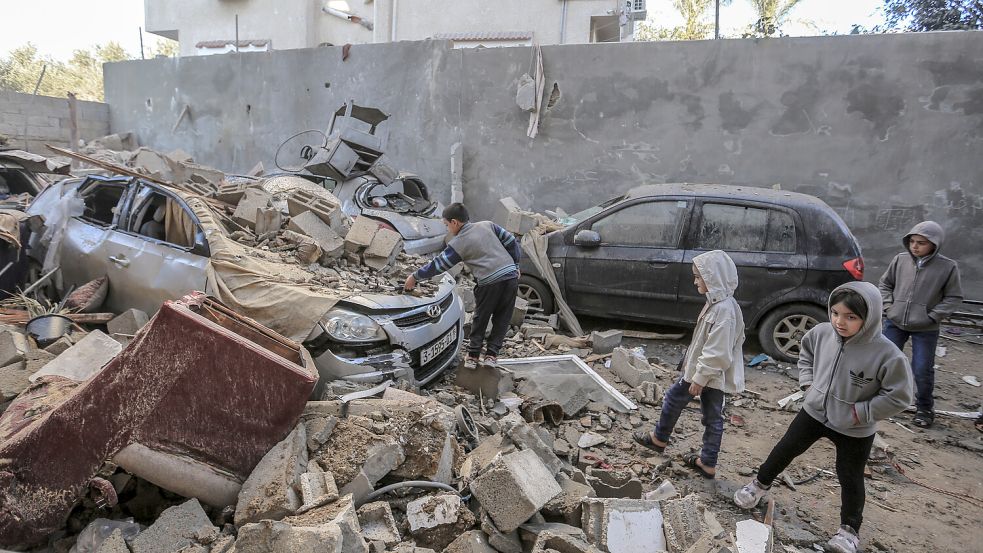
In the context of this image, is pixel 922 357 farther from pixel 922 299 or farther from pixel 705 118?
pixel 705 118

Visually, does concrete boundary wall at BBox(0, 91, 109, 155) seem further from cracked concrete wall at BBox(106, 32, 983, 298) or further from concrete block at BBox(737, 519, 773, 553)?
concrete block at BBox(737, 519, 773, 553)

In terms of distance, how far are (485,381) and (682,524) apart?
7.15 feet

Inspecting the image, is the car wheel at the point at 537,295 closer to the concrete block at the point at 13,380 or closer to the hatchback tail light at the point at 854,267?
the hatchback tail light at the point at 854,267

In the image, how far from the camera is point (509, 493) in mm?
2523

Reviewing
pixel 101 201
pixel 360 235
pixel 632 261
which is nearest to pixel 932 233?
pixel 632 261

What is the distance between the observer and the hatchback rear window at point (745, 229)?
5.75m

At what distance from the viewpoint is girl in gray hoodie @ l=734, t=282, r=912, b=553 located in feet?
9.04

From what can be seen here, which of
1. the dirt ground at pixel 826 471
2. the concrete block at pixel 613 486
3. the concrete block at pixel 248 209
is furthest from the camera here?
the concrete block at pixel 248 209

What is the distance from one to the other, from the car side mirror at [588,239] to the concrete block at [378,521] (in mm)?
4244

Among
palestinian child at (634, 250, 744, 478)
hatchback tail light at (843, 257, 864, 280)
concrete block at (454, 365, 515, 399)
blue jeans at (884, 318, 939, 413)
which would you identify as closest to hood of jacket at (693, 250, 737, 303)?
palestinian child at (634, 250, 744, 478)

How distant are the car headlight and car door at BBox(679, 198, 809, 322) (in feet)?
11.6

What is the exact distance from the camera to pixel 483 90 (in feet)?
33.5

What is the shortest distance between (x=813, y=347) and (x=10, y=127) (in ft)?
55.7

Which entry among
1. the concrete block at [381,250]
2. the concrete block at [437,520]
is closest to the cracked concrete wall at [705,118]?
the concrete block at [381,250]
